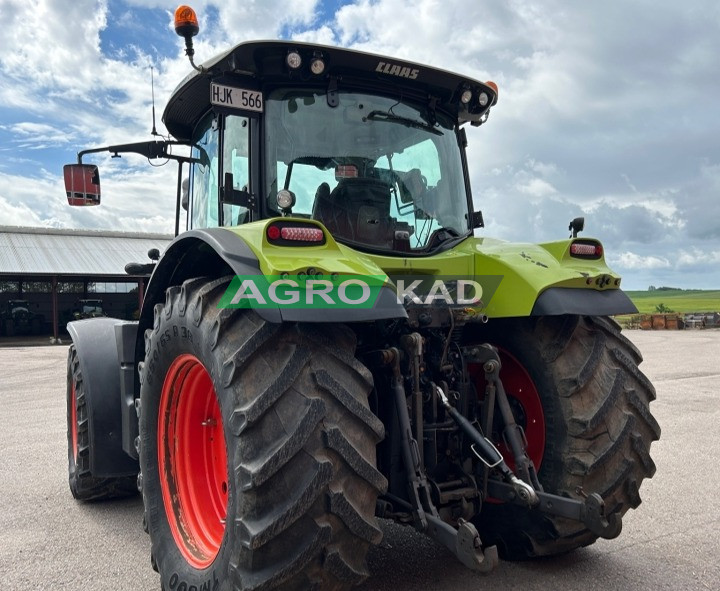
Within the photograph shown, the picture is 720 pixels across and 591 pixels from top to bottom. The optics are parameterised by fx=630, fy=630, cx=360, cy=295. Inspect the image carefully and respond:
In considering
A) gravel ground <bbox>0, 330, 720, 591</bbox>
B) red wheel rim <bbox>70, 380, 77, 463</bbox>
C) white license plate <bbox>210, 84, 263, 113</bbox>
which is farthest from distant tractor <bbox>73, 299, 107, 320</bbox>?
white license plate <bbox>210, 84, 263, 113</bbox>

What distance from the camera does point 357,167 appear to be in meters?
3.35

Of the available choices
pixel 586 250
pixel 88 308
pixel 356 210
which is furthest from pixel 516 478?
A: pixel 88 308

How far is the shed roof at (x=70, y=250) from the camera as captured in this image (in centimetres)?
2688

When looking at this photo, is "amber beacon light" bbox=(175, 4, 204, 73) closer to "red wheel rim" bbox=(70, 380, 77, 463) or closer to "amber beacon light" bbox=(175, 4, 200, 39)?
"amber beacon light" bbox=(175, 4, 200, 39)

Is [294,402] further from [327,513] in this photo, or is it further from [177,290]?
[177,290]

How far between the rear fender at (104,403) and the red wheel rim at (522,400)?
7.34 ft

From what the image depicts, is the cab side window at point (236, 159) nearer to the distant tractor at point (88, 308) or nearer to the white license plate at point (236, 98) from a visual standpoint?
the white license plate at point (236, 98)

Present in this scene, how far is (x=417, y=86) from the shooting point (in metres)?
3.62

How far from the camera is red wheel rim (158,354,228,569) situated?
309 centimetres

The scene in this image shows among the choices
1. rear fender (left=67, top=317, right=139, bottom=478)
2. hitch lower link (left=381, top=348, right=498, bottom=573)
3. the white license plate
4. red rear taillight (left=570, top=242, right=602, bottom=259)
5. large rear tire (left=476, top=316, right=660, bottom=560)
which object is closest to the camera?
hitch lower link (left=381, top=348, right=498, bottom=573)

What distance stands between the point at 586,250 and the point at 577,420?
938 mm

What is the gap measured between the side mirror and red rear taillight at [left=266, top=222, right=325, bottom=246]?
2.16 meters

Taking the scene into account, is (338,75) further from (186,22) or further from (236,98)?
(186,22)

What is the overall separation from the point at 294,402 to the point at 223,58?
6.32ft
